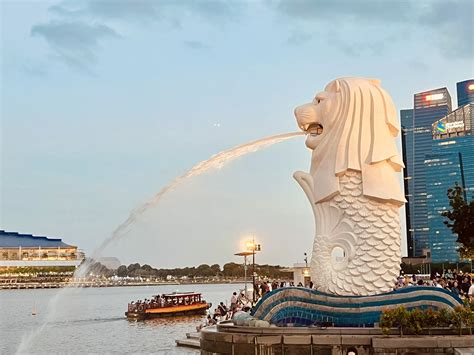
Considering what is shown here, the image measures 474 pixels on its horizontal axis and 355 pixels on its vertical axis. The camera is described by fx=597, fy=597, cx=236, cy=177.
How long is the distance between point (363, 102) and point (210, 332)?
6428 mm

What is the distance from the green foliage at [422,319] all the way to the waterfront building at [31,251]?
114907 mm

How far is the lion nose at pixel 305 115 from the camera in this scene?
14836 millimetres

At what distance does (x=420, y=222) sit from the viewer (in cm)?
15475

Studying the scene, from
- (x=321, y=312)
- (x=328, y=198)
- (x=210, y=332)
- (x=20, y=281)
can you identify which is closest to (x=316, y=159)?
(x=328, y=198)

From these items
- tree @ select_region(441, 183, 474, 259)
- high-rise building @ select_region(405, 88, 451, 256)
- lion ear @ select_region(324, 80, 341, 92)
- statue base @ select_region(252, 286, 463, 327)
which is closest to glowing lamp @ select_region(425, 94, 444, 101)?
high-rise building @ select_region(405, 88, 451, 256)

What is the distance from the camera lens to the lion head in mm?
13867

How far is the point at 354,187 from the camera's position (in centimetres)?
1388

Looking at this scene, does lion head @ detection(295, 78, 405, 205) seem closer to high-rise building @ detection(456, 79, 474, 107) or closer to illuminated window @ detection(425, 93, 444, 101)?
high-rise building @ detection(456, 79, 474, 107)

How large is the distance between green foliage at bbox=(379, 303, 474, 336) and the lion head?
3.00 metres

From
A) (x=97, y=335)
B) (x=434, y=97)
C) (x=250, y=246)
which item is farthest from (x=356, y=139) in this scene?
(x=434, y=97)

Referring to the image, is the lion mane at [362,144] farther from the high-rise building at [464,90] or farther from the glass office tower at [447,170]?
the high-rise building at [464,90]

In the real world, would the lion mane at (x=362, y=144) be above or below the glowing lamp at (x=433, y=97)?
below

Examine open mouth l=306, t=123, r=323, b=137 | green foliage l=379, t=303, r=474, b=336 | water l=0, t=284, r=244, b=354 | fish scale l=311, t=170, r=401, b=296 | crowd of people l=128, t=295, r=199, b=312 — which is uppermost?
open mouth l=306, t=123, r=323, b=137

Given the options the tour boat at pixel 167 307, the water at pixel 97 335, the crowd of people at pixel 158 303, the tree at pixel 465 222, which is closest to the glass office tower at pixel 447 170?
the tour boat at pixel 167 307
